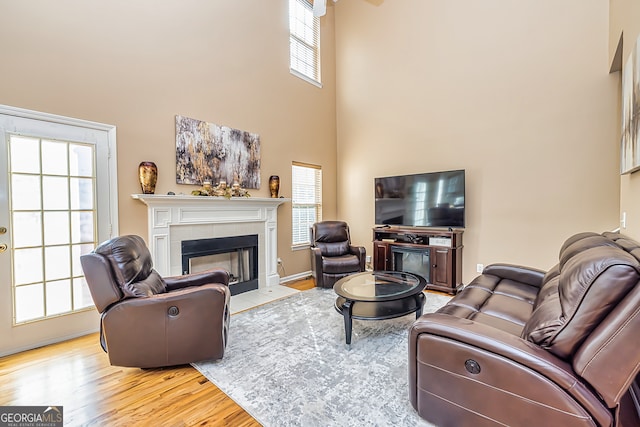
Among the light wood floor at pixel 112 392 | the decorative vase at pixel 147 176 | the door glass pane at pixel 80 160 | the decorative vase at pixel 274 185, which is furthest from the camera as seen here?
the decorative vase at pixel 274 185

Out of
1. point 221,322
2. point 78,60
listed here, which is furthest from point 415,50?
point 221,322

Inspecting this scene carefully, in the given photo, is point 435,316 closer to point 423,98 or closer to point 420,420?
point 420,420

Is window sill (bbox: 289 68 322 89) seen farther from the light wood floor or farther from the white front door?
the light wood floor

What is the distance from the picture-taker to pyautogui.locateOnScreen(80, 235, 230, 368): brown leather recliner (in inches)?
A: 80.3

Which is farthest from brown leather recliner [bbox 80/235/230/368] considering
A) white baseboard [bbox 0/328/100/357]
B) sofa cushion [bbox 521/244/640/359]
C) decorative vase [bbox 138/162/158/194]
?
sofa cushion [bbox 521/244/640/359]

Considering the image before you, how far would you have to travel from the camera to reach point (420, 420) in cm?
166

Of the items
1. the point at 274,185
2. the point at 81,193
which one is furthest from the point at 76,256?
the point at 274,185

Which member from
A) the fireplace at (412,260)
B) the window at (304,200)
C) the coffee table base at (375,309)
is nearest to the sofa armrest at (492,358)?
the coffee table base at (375,309)

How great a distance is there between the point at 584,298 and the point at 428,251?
3.09 meters

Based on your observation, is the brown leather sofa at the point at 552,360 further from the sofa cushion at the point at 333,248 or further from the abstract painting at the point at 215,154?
the abstract painting at the point at 215,154

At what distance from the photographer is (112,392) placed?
6.41 ft

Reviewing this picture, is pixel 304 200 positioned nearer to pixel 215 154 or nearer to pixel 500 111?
pixel 215 154

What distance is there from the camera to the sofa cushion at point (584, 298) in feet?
3.74

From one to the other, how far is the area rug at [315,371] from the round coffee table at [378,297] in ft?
0.86
